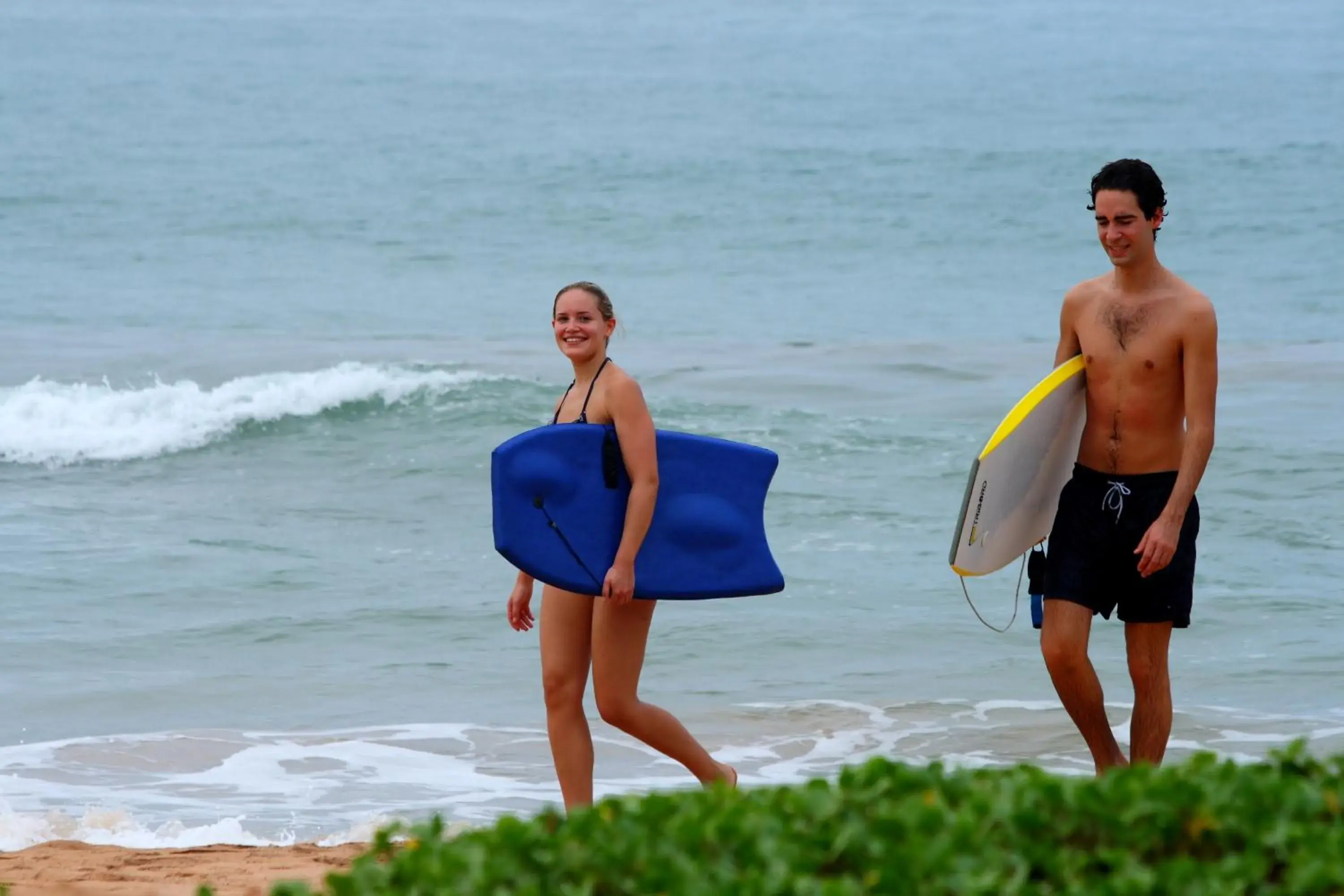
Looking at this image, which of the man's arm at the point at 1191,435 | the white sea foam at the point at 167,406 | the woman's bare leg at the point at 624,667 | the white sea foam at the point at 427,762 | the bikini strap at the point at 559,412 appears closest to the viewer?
the man's arm at the point at 1191,435

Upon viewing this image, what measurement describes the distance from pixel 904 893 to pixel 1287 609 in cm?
785

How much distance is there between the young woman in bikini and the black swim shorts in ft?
3.95

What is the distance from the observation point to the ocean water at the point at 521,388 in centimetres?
789

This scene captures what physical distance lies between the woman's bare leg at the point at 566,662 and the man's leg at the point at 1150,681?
1.57m

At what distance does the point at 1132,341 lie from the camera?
4.92 metres

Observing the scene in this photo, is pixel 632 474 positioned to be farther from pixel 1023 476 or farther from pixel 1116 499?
pixel 1116 499

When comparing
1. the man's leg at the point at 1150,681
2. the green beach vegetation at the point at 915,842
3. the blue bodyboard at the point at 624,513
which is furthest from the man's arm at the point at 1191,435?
the green beach vegetation at the point at 915,842

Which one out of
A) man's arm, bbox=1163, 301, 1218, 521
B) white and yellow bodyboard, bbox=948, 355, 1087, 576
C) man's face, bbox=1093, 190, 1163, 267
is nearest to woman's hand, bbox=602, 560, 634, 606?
white and yellow bodyboard, bbox=948, 355, 1087, 576

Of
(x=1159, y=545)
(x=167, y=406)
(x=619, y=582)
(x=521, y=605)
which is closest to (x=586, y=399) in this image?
(x=619, y=582)

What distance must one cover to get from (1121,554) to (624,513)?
144cm

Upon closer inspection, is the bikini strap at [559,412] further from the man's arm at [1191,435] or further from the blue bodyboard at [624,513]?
the man's arm at [1191,435]

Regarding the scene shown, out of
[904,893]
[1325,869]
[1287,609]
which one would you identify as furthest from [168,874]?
[1287,609]

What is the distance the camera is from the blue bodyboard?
15.8ft

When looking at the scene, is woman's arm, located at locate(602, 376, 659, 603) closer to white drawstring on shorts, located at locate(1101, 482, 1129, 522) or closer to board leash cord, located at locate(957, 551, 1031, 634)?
board leash cord, located at locate(957, 551, 1031, 634)
